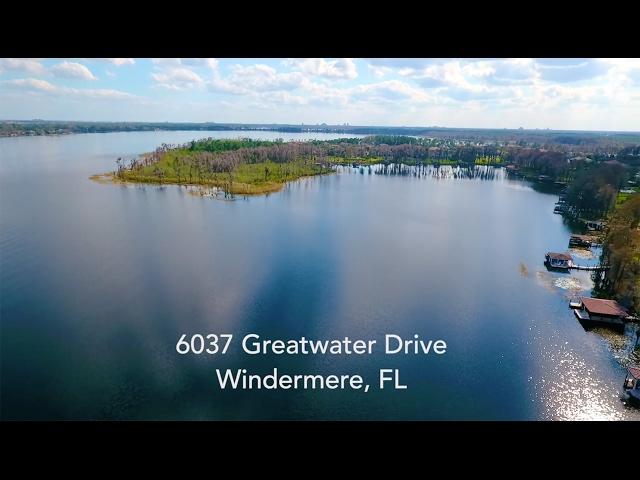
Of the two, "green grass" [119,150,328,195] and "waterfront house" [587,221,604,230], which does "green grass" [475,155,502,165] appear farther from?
"waterfront house" [587,221,604,230]

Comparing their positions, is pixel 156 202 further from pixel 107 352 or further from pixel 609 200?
pixel 609 200

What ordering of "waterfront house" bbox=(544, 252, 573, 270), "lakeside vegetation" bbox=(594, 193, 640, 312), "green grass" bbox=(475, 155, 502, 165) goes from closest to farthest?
"lakeside vegetation" bbox=(594, 193, 640, 312) < "waterfront house" bbox=(544, 252, 573, 270) < "green grass" bbox=(475, 155, 502, 165)

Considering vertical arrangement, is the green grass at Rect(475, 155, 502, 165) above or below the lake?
above

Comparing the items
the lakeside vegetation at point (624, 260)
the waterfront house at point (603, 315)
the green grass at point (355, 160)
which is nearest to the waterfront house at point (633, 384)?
the waterfront house at point (603, 315)

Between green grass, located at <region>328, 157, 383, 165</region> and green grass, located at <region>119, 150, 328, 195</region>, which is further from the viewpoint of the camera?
green grass, located at <region>328, 157, 383, 165</region>

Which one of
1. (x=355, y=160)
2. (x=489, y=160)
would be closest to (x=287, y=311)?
(x=355, y=160)

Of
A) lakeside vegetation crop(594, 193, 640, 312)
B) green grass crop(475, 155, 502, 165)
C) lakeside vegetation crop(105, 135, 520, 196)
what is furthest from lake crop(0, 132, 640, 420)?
green grass crop(475, 155, 502, 165)
